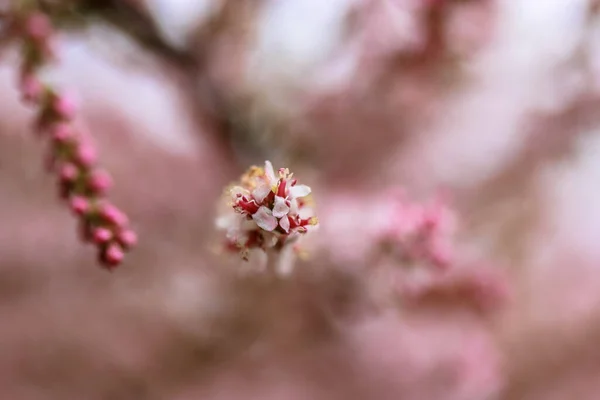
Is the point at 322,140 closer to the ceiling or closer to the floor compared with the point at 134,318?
closer to the ceiling

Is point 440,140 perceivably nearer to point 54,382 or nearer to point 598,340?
point 598,340

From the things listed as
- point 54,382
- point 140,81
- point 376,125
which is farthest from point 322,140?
point 54,382

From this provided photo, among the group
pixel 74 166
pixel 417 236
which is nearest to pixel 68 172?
pixel 74 166

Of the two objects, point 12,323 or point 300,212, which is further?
point 12,323

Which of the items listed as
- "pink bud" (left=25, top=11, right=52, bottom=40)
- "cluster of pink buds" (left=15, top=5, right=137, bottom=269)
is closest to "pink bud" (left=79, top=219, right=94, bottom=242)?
"cluster of pink buds" (left=15, top=5, right=137, bottom=269)

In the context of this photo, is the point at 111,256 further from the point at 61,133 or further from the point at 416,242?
the point at 416,242

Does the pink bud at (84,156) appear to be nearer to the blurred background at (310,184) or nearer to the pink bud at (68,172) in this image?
the pink bud at (68,172)
